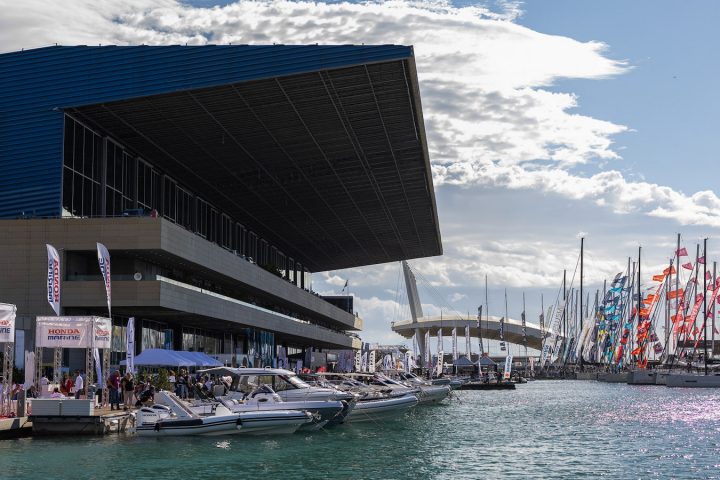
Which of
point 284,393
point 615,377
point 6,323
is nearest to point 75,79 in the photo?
point 6,323

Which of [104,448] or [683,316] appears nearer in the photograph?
[104,448]

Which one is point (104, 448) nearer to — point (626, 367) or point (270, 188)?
point (270, 188)

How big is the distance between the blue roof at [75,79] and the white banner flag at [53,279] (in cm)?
1481

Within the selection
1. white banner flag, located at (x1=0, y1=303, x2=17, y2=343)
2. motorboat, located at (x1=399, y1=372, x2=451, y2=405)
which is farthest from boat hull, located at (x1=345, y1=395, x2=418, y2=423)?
white banner flag, located at (x1=0, y1=303, x2=17, y2=343)

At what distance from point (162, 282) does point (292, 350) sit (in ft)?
257

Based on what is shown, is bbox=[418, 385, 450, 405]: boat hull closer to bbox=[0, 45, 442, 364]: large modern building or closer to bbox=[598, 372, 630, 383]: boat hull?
bbox=[0, 45, 442, 364]: large modern building

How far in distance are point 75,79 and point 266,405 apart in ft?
92.8

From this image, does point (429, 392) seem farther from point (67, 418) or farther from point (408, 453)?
point (67, 418)

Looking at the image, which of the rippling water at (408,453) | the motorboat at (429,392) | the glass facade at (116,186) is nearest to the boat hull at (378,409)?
the rippling water at (408,453)

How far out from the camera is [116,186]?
73.4 meters

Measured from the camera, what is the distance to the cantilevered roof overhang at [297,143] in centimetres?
6562

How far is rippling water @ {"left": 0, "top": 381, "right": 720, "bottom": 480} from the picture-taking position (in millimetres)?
35344

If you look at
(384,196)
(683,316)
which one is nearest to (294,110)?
(384,196)

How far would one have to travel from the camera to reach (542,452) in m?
42.7
